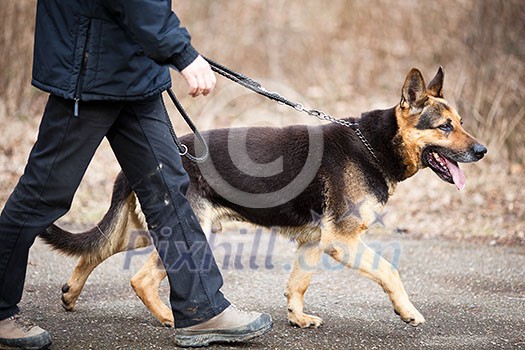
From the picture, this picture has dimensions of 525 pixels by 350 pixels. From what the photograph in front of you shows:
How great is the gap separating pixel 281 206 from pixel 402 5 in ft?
32.7

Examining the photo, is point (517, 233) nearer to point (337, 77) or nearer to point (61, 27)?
point (61, 27)

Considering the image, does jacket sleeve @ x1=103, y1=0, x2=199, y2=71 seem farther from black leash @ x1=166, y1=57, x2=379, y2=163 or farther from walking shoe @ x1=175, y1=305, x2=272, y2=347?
walking shoe @ x1=175, y1=305, x2=272, y2=347

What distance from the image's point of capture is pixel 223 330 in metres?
3.91

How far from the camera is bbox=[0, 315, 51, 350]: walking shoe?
374 cm

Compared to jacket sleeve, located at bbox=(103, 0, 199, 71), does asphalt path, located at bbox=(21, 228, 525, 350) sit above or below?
below

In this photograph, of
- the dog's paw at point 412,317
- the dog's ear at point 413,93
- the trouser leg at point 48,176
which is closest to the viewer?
the trouser leg at point 48,176

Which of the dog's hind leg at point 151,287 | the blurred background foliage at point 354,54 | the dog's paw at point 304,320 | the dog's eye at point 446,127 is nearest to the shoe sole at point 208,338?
the dog's hind leg at point 151,287

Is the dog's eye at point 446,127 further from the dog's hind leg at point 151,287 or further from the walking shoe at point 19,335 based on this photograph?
the walking shoe at point 19,335

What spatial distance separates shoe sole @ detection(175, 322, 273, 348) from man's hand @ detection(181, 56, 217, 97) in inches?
52.9

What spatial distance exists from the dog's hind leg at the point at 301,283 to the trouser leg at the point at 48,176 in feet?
6.09

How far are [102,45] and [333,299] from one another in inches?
118

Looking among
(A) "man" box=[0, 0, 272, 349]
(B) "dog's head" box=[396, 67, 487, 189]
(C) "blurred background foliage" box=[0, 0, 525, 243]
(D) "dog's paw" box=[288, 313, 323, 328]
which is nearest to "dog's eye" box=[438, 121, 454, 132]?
(B) "dog's head" box=[396, 67, 487, 189]

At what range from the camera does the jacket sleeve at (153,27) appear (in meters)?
3.26

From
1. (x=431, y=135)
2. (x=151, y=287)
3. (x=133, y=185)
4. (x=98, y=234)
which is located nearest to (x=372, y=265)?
(x=431, y=135)
